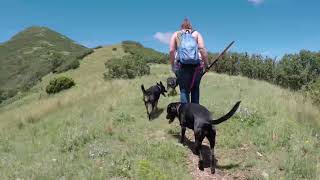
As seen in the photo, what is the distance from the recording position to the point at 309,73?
29438mm

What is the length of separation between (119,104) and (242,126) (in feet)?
19.1

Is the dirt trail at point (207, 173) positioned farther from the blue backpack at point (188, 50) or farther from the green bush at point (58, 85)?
the green bush at point (58, 85)

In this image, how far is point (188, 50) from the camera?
996 cm

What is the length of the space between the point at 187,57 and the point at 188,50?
0.15 m

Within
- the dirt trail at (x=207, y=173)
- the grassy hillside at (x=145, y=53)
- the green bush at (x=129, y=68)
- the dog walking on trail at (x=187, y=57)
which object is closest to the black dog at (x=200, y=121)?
the dirt trail at (x=207, y=173)

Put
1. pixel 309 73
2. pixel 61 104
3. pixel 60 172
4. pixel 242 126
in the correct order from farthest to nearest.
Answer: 1. pixel 309 73
2. pixel 61 104
3. pixel 242 126
4. pixel 60 172

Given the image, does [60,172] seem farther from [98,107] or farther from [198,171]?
[98,107]

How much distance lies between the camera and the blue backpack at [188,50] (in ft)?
32.7

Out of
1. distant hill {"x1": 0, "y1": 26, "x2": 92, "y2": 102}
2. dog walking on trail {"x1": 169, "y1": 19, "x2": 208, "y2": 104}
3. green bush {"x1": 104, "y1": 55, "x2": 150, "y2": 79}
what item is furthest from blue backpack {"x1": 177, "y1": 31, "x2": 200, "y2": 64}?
distant hill {"x1": 0, "y1": 26, "x2": 92, "y2": 102}

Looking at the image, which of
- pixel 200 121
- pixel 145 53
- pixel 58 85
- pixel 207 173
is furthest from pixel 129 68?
pixel 145 53

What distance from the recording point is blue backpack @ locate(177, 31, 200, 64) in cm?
997

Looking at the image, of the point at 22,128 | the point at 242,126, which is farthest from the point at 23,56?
the point at 242,126

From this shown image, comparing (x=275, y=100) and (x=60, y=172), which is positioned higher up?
(x=275, y=100)

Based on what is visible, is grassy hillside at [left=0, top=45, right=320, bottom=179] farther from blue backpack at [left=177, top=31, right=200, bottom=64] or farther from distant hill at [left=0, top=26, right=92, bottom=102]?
distant hill at [left=0, top=26, right=92, bottom=102]
